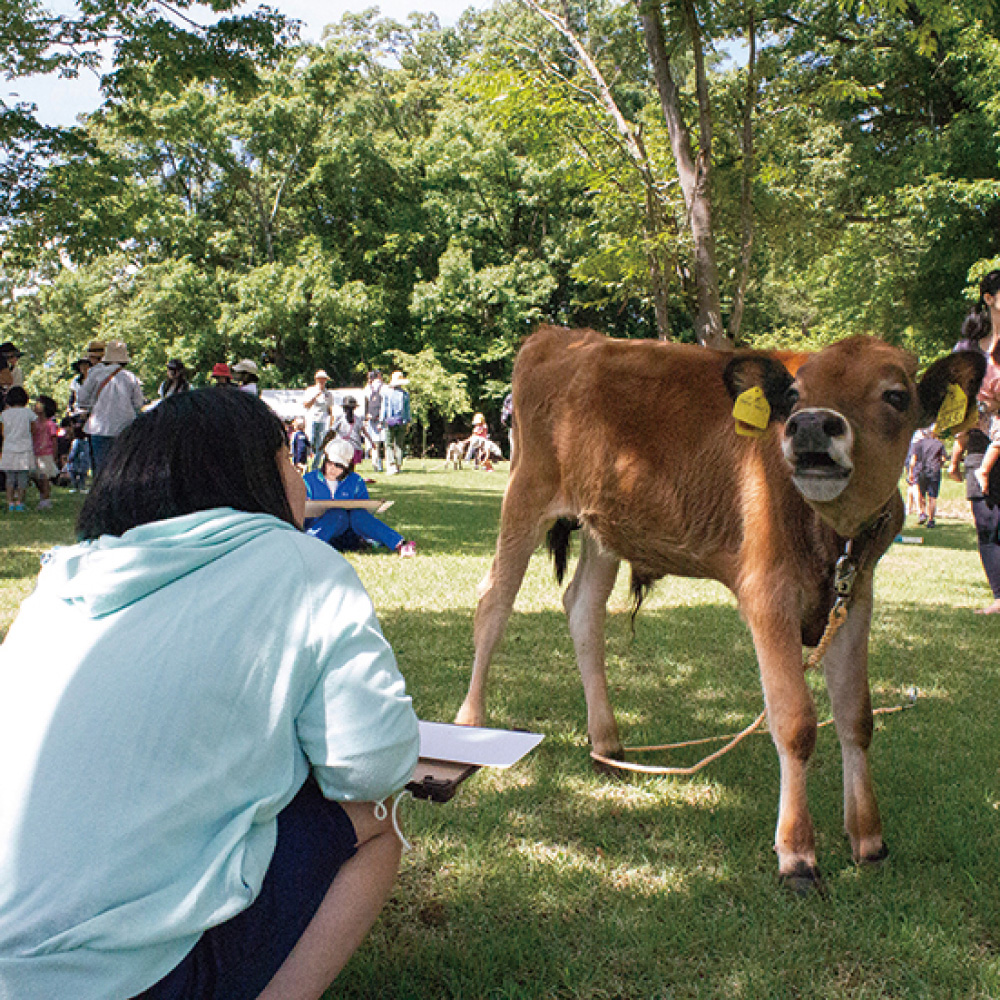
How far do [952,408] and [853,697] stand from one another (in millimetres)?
1036

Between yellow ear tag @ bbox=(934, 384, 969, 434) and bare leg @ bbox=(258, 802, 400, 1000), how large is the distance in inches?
88.5

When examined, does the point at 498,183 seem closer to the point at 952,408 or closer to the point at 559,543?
the point at 559,543

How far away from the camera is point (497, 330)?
34.1m

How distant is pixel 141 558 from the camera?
5.01ft

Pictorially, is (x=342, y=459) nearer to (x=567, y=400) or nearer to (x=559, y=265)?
(x=567, y=400)

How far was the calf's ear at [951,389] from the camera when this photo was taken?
2971 mm

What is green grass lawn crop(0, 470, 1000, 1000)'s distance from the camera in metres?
2.37

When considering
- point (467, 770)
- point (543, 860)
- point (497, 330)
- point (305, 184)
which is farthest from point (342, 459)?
point (305, 184)

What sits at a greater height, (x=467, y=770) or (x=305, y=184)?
(x=305, y=184)

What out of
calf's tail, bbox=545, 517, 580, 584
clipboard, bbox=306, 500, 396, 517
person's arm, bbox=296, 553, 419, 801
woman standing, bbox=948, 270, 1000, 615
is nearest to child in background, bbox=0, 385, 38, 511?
clipboard, bbox=306, 500, 396, 517

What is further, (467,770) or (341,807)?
(467,770)

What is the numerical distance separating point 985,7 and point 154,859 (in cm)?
1156

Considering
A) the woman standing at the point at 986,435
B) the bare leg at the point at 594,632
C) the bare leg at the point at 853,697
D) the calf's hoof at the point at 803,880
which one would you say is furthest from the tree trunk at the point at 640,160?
the calf's hoof at the point at 803,880

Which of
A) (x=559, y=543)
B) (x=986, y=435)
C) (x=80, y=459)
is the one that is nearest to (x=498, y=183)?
(x=80, y=459)
